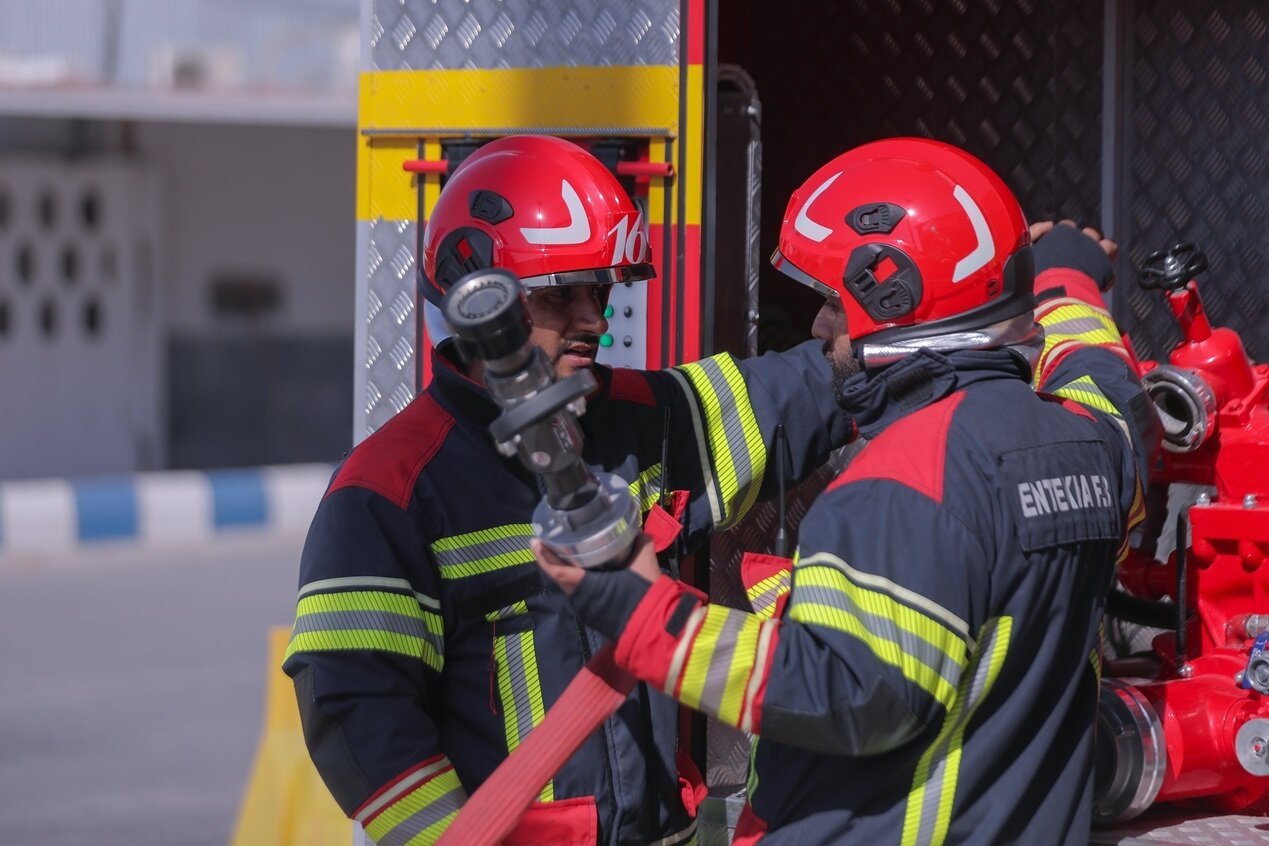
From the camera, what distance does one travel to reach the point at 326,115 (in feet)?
40.2

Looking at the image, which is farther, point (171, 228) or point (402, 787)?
point (171, 228)

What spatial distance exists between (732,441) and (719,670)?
0.78 metres

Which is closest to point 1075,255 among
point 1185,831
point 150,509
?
point 1185,831

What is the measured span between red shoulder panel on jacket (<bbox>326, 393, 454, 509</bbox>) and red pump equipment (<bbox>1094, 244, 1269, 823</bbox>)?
1244 mm

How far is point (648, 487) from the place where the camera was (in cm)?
241

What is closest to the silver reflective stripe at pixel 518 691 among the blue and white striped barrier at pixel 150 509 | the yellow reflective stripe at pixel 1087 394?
the yellow reflective stripe at pixel 1087 394

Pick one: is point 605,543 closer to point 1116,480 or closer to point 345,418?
point 1116,480

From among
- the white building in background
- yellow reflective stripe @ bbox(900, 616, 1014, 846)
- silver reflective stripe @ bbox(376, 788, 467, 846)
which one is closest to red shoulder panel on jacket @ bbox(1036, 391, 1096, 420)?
yellow reflective stripe @ bbox(900, 616, 1014, 846)

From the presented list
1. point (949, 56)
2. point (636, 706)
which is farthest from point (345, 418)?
point (636, 706)

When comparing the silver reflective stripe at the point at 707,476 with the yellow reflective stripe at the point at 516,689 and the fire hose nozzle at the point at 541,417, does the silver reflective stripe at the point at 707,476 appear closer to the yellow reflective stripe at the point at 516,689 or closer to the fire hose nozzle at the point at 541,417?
the yellow reflective stripe at the point at 516,689

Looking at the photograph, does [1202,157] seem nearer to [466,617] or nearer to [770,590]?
[770,590]

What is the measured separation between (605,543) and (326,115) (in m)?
11.1

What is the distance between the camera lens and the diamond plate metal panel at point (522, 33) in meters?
2.93

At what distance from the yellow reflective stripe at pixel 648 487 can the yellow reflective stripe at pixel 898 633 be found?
59 cm
